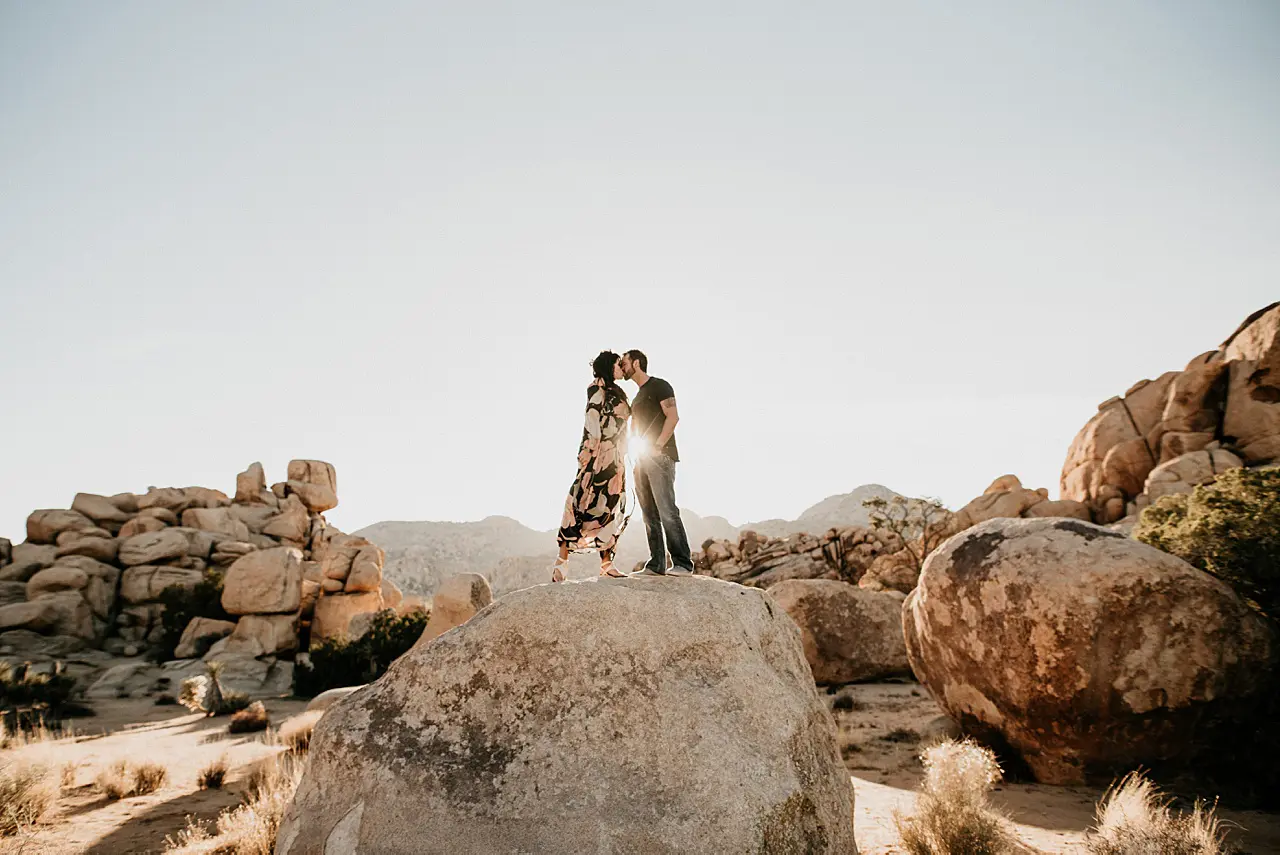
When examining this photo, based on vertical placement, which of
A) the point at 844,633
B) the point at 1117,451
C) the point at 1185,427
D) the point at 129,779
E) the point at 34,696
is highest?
the point at 1185,427

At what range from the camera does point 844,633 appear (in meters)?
16.5

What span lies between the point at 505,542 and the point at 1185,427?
99.7 meters

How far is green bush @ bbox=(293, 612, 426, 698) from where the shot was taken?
2483 cm

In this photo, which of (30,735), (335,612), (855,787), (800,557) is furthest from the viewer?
(800,557)

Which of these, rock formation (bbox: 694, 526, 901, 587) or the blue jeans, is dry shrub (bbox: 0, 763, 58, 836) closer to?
the blue jeans

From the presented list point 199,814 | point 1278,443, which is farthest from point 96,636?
point 1278,443

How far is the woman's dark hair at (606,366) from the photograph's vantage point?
606 centimetres

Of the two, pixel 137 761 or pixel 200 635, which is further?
pixel 200 635

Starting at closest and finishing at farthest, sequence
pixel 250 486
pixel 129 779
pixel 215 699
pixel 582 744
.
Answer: pixel 582 744
pixel 129 779
pixel 215 699
pixel 250 486

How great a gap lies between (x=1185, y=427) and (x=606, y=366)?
27.6m

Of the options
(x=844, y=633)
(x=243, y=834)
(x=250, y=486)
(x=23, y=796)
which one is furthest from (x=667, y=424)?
(x=250, y=486)

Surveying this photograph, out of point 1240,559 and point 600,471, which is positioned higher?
point 600,471

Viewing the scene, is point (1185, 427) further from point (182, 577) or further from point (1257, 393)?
point (182, 577)

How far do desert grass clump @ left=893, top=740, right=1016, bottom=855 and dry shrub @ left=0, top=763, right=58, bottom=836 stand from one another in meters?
Answer: 9.86
